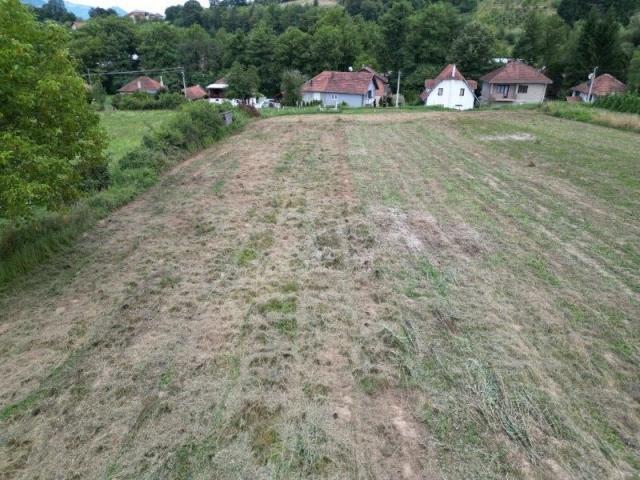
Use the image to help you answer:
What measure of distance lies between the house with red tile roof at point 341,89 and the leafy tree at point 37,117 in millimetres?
30158

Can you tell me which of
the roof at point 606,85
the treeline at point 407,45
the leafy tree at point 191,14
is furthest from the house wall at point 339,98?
the leafy tree at point 191,14

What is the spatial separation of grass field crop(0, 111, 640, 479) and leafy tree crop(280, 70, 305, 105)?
87.0 ft

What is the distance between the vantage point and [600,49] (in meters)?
32.5

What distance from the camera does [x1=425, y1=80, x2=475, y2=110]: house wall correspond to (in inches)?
1268

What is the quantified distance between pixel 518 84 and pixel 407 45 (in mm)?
13685

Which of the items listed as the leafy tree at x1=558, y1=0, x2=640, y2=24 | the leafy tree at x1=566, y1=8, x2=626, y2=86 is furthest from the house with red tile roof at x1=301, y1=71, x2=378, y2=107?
the leafy tree at x1=558, y1=0, x2=640, y2=24

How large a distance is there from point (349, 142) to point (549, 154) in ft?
22.0

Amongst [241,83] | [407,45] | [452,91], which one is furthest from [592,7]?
[241,83]

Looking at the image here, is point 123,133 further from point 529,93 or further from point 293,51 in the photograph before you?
point 529,93

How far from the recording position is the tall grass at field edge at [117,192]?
631 centimetres

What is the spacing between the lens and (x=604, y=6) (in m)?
49.1

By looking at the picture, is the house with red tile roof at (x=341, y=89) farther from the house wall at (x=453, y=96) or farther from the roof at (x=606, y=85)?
the roof at (x=606, y=85)

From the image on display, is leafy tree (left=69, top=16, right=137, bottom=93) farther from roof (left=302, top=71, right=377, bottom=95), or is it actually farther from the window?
the window

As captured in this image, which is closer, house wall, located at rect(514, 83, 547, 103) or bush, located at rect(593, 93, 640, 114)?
bush, located at rect(593, 93, 640, 114)
